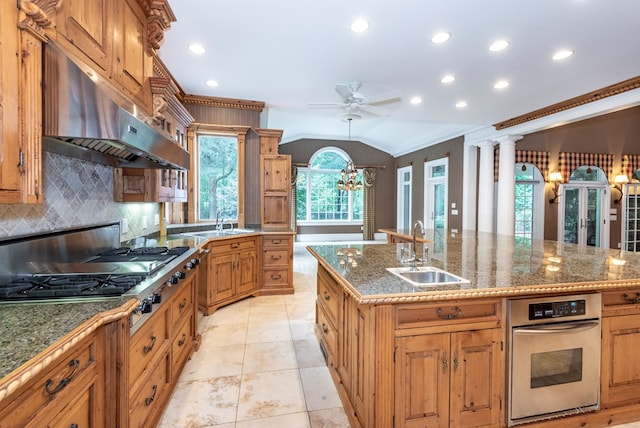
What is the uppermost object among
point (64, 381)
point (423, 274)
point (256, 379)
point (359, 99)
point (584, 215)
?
point (359, 99)

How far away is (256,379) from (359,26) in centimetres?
291

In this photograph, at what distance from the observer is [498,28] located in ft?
8.64

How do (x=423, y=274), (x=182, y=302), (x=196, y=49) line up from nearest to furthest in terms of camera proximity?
1. (x=423, y=274)
2. (x=182, y=302)
3. (x=196, y=49)

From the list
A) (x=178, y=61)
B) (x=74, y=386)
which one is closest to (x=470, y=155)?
(x=178, y=61)

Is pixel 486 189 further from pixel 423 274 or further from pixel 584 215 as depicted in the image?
pixel 423 274

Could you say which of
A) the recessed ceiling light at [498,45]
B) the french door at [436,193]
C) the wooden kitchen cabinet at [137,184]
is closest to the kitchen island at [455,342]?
the wooden kitchen cabinet at [137,184]

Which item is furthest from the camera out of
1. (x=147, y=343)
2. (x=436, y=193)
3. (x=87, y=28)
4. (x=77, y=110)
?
(x=436, y=193)

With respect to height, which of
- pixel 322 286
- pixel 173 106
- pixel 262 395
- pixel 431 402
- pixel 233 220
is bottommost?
pixel 262 395

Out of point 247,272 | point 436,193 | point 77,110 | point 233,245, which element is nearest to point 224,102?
point 233,245

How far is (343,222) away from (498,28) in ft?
25.1

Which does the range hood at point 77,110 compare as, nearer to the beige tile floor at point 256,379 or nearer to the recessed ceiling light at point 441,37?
the beige tile floor at point 256,379

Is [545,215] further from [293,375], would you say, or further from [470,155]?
[293,375]

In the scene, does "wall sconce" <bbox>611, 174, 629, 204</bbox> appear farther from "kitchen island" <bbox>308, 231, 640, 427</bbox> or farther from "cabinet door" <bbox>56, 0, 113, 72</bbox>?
"cabinet door" <bbox>56, 0, 113, 72</bbox>

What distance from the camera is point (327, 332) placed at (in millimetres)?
2469
